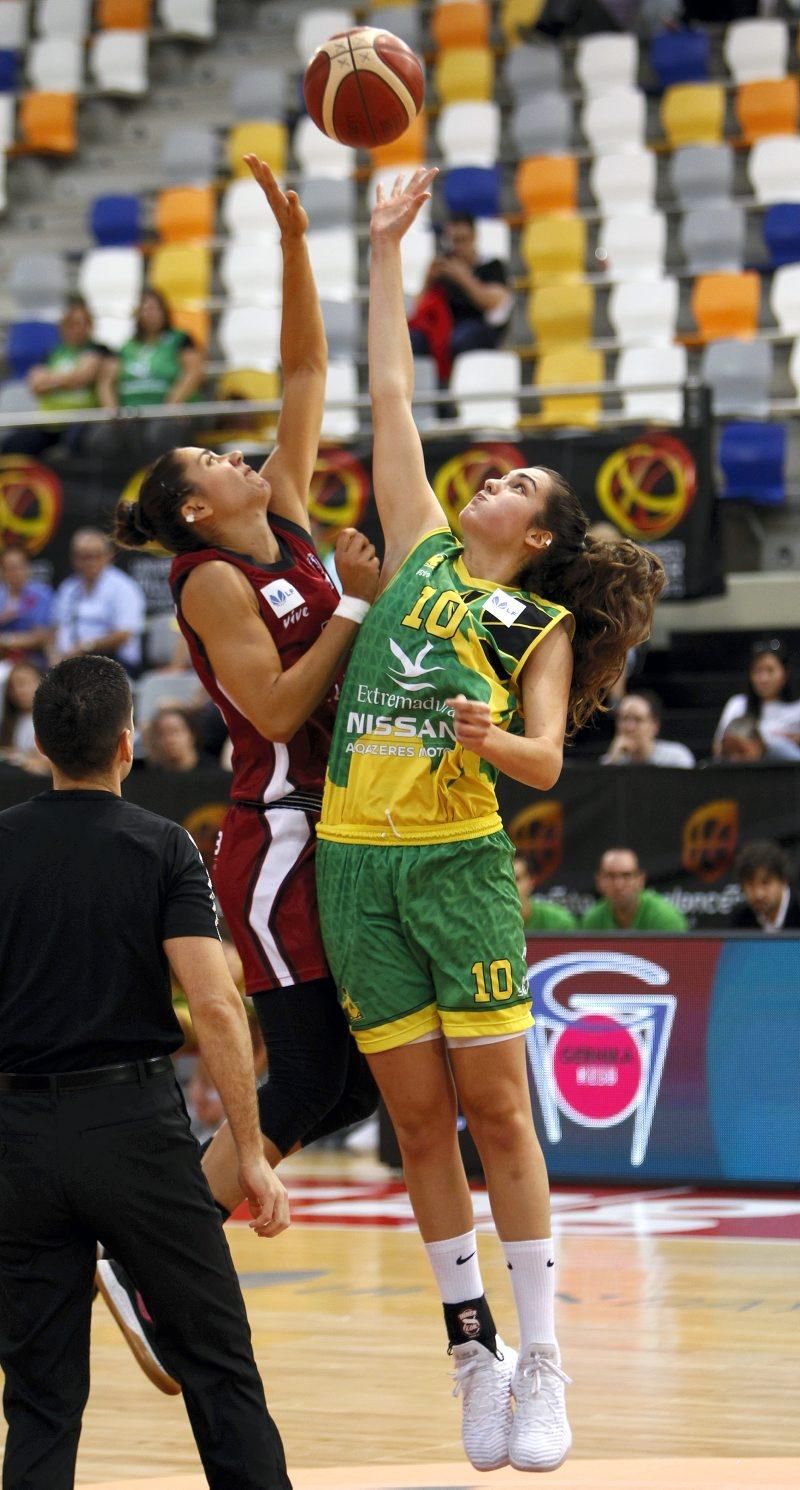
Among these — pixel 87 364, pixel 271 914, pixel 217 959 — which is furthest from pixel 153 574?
pixel 217 959

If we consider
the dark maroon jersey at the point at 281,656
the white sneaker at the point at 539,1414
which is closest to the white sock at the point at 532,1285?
the white sneaker at the point at 539,1414

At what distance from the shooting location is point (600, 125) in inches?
602

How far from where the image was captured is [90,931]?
11.3 ft

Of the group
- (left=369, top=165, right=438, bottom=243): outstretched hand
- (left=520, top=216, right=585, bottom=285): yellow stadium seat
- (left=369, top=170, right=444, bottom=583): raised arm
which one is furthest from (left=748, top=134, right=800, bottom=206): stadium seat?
(left=369, top=170, right=444, bottom=583): raised arm

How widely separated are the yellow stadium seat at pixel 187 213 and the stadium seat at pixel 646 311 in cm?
401

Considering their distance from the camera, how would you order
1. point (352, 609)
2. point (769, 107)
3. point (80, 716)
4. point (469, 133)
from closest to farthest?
point (80, 716), point (352, 609), point (769, 107), point (469, 133)

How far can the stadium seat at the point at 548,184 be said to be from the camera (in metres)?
15.1

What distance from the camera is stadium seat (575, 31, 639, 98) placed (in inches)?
606

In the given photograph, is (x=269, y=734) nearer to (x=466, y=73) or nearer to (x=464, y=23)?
(x=466, y=73)

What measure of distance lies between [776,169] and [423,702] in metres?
11.1

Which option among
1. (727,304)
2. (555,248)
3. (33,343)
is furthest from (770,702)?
(33,343)

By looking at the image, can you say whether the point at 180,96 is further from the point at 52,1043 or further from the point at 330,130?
the point at 52,1043

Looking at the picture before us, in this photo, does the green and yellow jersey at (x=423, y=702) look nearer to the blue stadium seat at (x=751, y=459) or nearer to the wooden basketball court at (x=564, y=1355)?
the wooden basketball court at (x=564, y=1355)

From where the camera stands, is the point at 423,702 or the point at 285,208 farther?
the point at 285,208
